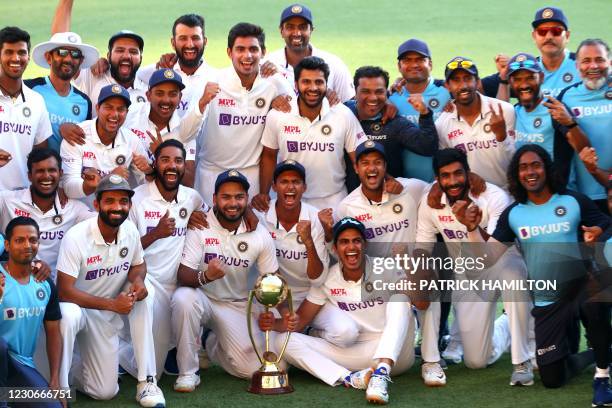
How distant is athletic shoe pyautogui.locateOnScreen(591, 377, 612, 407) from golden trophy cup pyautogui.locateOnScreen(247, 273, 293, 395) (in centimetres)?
202

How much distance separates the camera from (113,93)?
8.70m

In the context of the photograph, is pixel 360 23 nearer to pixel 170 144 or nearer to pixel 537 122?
pixel 537 122

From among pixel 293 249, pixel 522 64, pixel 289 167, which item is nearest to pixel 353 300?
pixel 293 249

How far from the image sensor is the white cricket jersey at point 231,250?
8.69 metres

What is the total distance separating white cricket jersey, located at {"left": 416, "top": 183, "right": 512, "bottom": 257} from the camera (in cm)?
A: 861

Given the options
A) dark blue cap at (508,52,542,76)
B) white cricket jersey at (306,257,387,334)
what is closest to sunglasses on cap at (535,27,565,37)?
dark blue cap at (508,52,542,76)

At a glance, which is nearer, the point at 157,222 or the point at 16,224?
the point at 16,224

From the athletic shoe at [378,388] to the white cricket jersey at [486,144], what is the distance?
190 cm

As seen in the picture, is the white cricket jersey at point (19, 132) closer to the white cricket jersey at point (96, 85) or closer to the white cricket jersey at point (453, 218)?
the white cricket jersey at point (96, 85)

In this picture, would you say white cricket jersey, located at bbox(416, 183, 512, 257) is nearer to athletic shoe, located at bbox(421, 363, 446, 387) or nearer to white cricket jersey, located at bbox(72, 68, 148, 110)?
athletic shoe, located at bbox(421, 363, 446, 387)

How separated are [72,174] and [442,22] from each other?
1241 centimetres

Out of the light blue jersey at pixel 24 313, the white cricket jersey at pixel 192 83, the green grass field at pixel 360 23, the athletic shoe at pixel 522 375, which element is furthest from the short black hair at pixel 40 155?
the green grass field at pixel 360 23

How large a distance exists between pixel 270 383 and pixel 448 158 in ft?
6.70

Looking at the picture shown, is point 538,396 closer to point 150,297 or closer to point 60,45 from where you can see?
point 150,297
